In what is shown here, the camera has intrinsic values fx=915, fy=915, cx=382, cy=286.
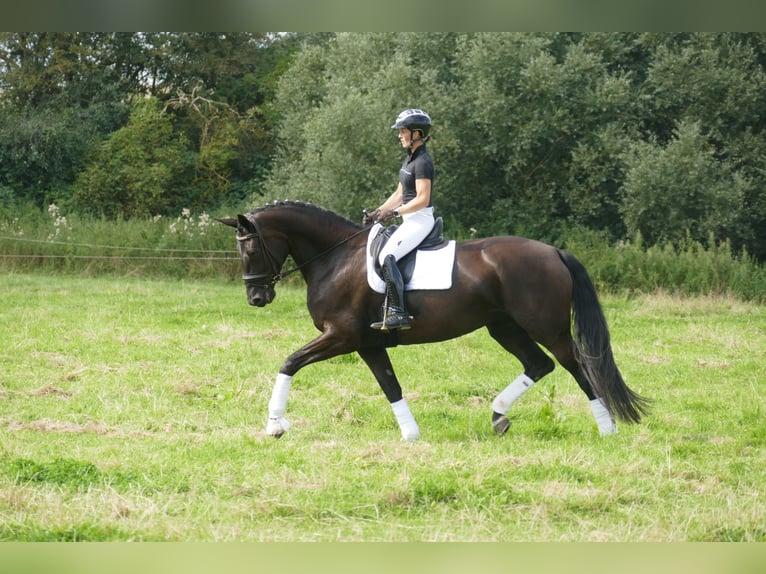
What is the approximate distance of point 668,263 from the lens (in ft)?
67.7

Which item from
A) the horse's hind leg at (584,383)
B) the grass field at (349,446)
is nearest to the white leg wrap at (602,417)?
the horse's hind leg at (584,383)

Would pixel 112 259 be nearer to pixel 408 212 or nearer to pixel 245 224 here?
pixel 245 224

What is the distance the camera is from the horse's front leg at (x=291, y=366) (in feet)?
25.0

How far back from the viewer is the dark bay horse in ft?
25.0

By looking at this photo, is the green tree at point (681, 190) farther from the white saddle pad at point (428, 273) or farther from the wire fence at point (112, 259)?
the white saddle pad at point (428, 273)

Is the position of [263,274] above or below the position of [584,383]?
above

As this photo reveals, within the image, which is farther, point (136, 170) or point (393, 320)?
point (136, 170)

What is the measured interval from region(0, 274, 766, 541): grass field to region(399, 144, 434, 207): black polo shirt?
210cm

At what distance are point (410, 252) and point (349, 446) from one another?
174 cm

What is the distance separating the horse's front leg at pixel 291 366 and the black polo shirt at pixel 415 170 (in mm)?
1373

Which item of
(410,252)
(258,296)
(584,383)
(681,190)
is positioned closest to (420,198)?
(410,252)

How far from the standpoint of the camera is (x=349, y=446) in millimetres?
7191

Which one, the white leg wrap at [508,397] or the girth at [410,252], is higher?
the girth at [410,252]
